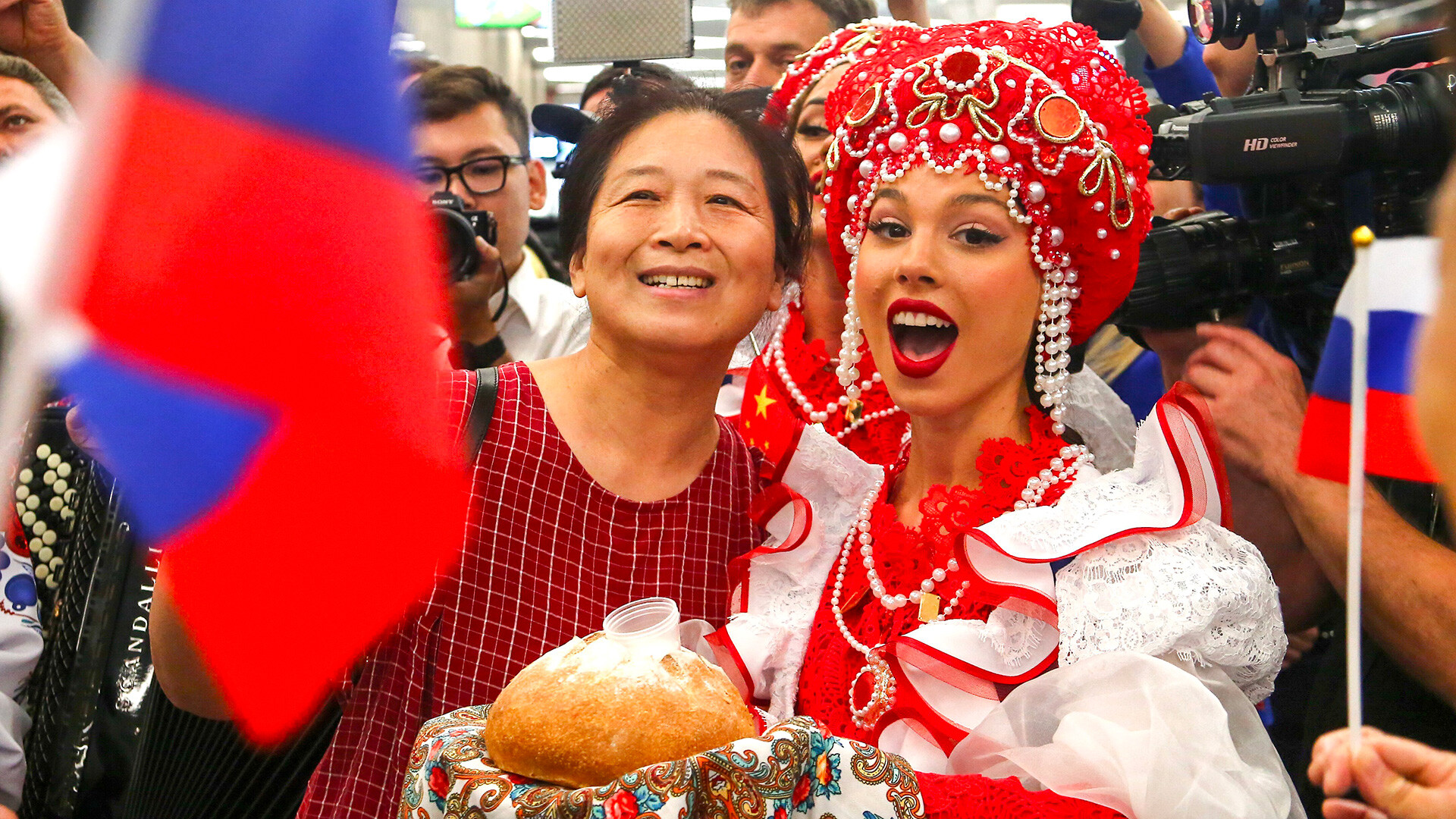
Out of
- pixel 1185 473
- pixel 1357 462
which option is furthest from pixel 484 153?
pixel 1357 462

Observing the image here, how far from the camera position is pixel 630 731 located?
1.31 meters

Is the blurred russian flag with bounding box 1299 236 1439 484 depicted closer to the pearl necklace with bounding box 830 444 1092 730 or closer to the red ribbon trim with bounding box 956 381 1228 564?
the red ribbon trim with bounding box 956 381 1228 564

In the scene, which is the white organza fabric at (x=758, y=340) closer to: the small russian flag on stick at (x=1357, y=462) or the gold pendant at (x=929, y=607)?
the gold pendant at (x=929, y=607)

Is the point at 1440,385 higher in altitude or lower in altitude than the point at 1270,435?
higher

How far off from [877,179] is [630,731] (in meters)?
0.98

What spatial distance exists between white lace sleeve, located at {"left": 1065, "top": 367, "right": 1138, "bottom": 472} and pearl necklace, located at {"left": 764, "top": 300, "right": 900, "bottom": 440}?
301 mm

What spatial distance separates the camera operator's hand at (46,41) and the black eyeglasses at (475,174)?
86 centimetres

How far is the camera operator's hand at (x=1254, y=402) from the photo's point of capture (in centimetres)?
204

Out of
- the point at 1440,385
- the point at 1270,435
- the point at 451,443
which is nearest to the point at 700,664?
the point at 451,443

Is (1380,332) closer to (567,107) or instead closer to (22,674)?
(567,107)

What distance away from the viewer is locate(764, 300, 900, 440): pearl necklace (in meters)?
2.39

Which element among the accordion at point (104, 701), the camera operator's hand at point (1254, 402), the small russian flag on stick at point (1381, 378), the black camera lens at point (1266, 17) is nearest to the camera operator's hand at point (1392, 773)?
the small russian flag on stick at point (1381, 378)

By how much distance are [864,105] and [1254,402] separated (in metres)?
0.76

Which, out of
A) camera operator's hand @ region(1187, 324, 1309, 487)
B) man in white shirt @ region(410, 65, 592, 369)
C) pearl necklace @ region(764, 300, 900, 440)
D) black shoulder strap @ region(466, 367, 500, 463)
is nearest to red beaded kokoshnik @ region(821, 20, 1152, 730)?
camera operator's hand @ region(1187, 324, 1309, 487)
